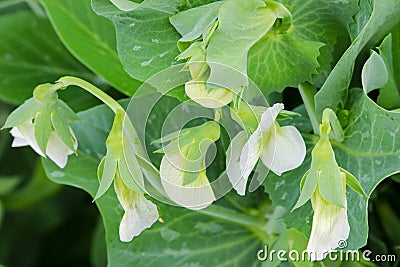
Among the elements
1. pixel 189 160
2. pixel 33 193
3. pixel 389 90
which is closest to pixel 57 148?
pixel 189 160

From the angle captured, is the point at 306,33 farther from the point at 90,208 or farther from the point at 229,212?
the point at 90,208

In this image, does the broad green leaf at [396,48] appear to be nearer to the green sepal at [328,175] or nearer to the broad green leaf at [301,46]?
the broad green leaf at [301,46]

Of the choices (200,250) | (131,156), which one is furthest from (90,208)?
(131,156)

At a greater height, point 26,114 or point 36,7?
point 26,114

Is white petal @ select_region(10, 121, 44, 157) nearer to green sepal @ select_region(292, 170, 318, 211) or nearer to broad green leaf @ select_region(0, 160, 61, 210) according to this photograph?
green sepal @ select_region(292, 170, 318, 211)

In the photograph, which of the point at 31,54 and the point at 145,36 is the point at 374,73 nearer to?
the point at 145,36

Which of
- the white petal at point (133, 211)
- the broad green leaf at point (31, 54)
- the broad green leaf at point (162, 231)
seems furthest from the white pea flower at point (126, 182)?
the broad green leaf at point (31, 54)
